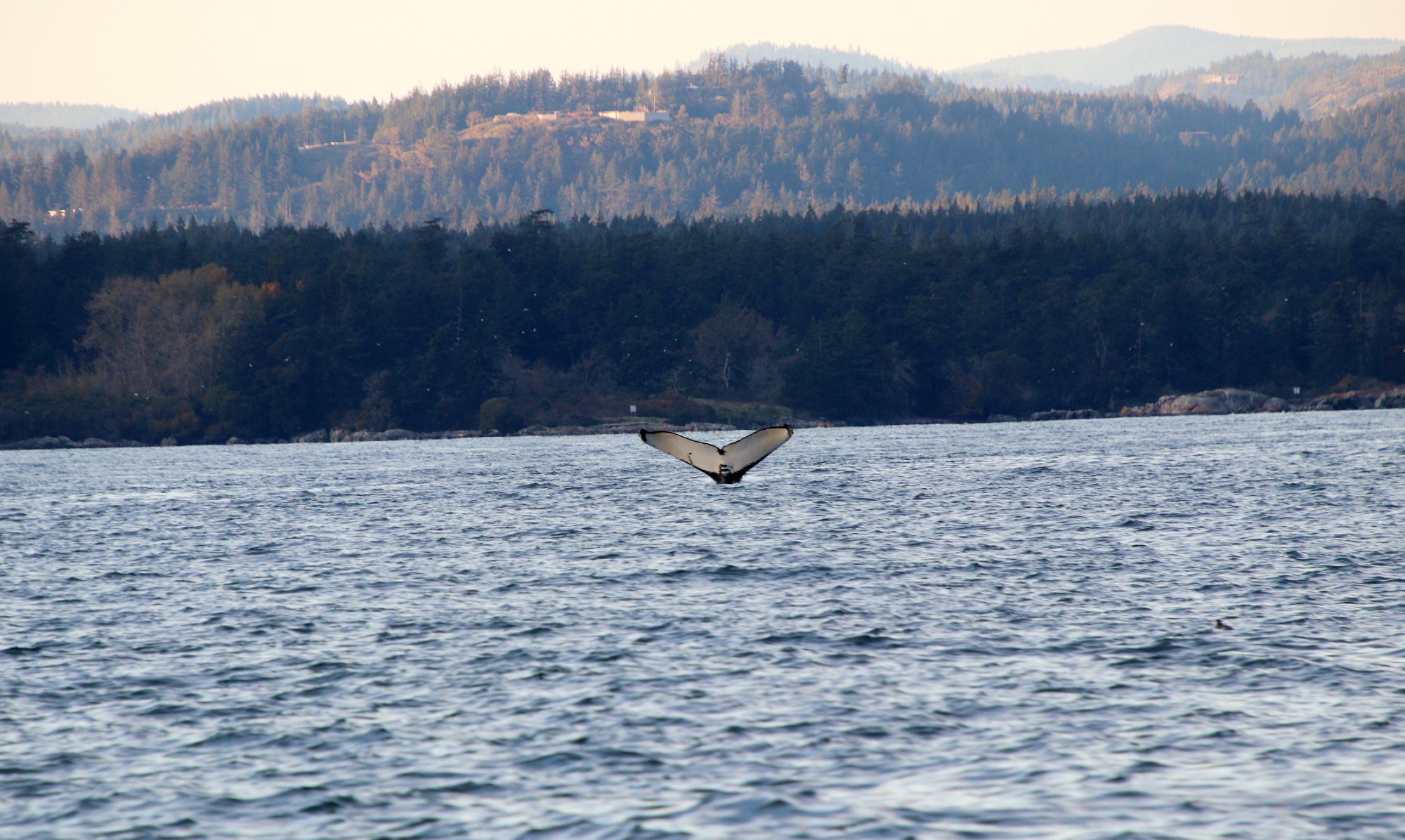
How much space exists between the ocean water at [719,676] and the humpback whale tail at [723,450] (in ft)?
10.3

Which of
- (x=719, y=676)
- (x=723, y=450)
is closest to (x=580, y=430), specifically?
(x=723, y=450)

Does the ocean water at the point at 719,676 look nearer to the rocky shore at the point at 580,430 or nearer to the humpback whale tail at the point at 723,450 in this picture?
the humpback whale tail at the point at 723,450

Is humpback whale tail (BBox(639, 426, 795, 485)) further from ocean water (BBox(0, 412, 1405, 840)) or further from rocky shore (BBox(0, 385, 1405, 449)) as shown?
rocky shore (BBox(0, 385, 1405, 449))

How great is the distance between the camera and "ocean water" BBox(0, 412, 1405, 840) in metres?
17.7

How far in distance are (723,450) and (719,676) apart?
2653 cm

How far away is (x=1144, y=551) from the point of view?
43812 millimetres

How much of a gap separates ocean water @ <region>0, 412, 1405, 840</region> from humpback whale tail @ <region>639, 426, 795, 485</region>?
10.3ft

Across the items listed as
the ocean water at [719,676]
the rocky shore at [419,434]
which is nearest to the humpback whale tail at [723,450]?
the ocean water at [719,676]

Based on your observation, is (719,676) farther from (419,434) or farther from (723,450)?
(419,434)

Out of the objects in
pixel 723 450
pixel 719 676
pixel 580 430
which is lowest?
pixel 580 430

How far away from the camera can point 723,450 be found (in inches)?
2045

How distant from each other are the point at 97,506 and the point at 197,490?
11.6 m

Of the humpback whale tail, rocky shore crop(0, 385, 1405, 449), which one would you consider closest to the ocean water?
the humpback whale tail

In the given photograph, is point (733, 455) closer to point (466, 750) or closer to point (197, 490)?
point (466, 750)
